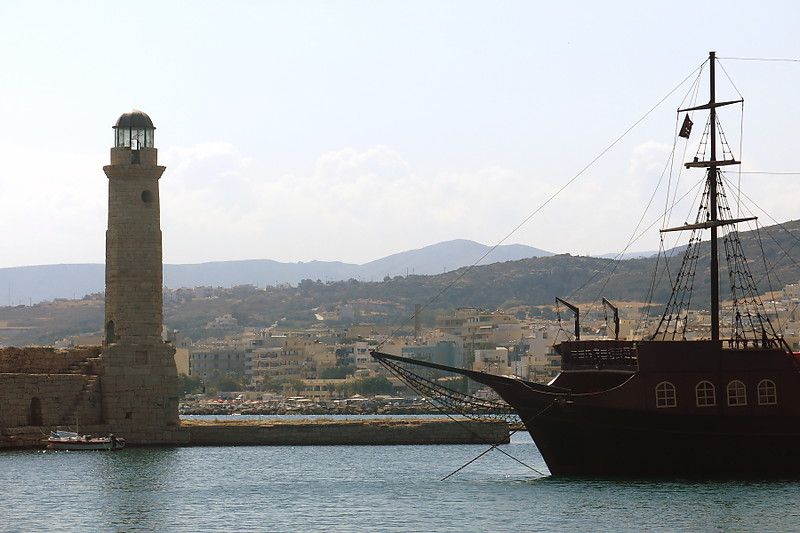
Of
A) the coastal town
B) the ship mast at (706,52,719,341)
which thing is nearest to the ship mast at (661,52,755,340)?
the ship mast at (706,52,719,341)

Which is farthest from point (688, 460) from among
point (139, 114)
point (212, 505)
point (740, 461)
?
point (139, 114)

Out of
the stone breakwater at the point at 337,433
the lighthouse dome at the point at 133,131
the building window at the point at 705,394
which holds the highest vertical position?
the lighthouse dome at the point at 133,131

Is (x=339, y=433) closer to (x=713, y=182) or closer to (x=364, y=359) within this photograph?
(x=713, y=182)

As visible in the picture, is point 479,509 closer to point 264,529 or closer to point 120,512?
point 264,529

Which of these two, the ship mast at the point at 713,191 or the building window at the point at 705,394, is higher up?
the ship mast at the point at 713,191

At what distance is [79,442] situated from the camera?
43.3 metres

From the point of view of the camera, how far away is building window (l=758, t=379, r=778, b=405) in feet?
107

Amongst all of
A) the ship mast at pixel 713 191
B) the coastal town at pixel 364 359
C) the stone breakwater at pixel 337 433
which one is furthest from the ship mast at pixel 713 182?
the coastal town at pixel 364 359

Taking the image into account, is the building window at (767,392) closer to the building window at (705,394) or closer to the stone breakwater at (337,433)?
the building window at (705,394)

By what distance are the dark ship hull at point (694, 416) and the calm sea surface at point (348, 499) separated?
687 mm

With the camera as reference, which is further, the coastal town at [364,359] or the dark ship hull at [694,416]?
the coastal town at [364,359]

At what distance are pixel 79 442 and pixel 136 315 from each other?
13.5 ft

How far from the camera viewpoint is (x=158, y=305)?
45469mm

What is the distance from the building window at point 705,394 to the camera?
32375mm
